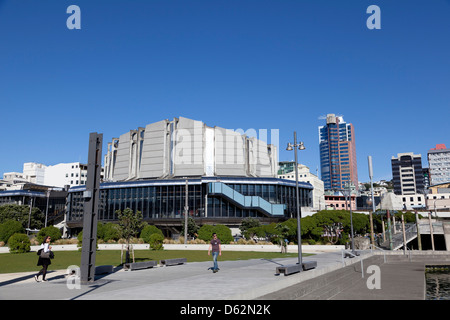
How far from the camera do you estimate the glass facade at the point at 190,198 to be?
226 ft

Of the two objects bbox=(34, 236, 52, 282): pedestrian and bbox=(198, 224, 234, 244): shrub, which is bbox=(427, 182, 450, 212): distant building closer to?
bbox=(198, 224, 234, 244): shrub

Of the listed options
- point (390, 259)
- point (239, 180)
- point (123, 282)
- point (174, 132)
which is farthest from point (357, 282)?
point (174, 132)

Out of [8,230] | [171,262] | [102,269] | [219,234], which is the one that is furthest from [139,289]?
[8,230]

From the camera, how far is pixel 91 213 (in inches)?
583

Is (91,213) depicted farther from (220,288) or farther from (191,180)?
(191,180)

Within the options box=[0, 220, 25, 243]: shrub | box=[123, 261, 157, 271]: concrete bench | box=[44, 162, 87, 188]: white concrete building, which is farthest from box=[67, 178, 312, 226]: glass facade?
box=[44, 162, 87, 188]: white concrete building

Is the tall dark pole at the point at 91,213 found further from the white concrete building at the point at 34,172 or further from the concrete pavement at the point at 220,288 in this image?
the white concrete building at the point at 34,172

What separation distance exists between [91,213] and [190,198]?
55.6 meters

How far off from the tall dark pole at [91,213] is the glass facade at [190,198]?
52521 millimetres

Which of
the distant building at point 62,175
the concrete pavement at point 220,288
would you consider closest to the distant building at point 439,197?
the concrete pavement at point 220,288

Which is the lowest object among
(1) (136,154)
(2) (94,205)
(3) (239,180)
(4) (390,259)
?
(4) (390,259)
